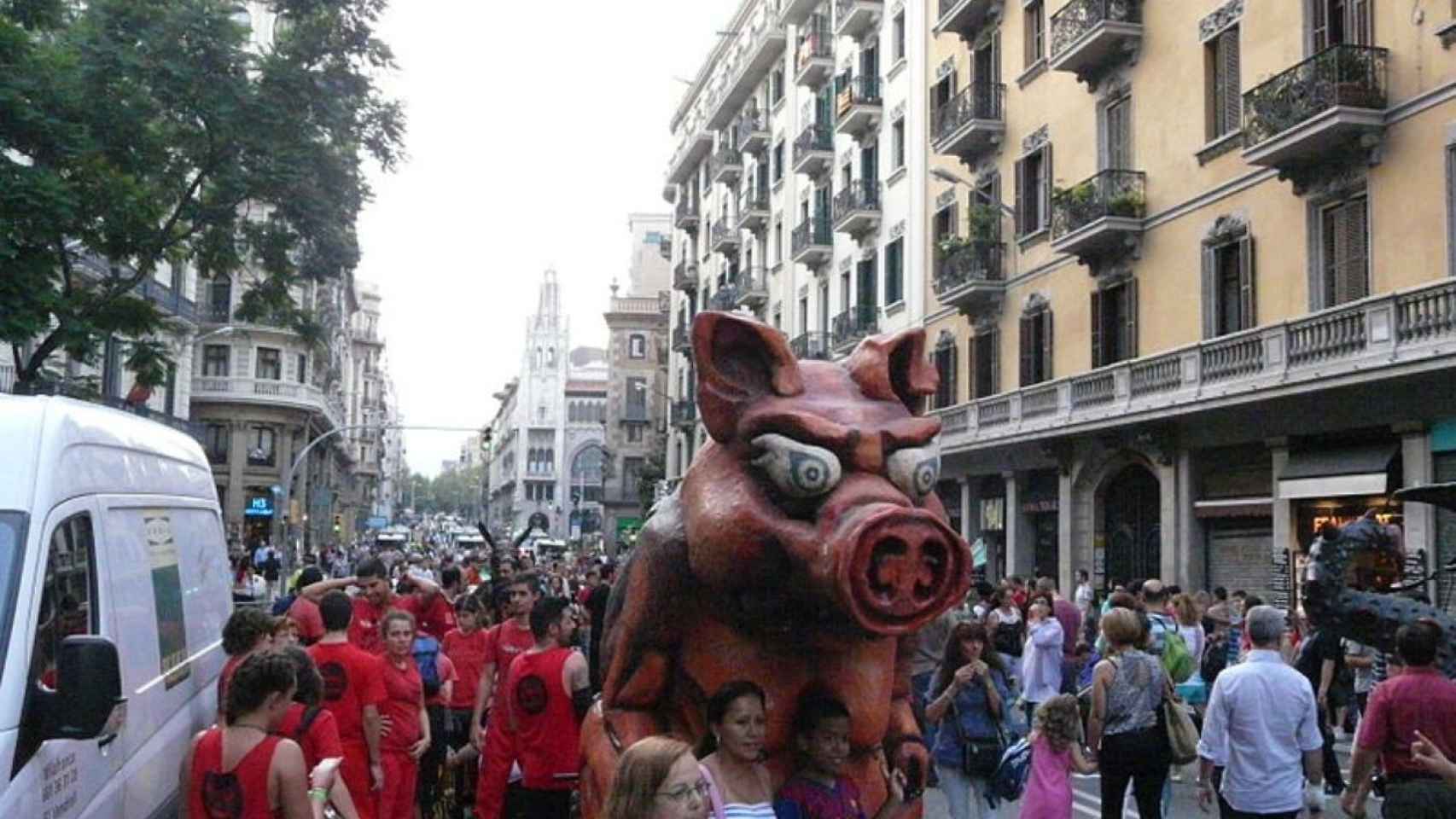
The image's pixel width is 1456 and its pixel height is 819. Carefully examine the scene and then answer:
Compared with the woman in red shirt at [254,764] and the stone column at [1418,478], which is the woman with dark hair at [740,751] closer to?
the woman in red shirt at [254,764]

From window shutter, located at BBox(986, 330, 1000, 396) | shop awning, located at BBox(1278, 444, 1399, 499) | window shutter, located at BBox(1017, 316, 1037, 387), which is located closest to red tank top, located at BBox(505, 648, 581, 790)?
shop awning, located at BBox(1278, 444, 1399, 499)

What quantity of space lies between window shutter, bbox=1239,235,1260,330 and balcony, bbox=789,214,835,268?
19.6 meters

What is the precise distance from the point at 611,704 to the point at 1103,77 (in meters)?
23.0

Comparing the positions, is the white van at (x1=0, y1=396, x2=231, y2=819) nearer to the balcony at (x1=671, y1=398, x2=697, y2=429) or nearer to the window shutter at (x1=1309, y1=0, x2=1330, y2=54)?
the window shutter at (x1=1309, y1=0, x2=1330, y2=54)

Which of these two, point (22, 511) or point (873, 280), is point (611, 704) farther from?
point (873, 280)

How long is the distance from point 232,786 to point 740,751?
1764mm

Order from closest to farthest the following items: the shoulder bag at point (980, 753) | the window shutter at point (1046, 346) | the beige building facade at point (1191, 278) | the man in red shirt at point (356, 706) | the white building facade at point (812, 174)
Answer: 1. the man in red shirt at point (356, 706)
2. the shoulder bag at point (980, 753)
3. the beige building facade at point (1191, 278)
4. the window shutter at point (1046, 346)
5. the white building facade at point (812, 174)

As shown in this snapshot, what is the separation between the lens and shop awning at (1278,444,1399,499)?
19047mm

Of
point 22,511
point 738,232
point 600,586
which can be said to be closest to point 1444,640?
point 22,511

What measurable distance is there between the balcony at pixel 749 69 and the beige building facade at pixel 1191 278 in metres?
14.1

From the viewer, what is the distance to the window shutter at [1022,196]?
1139 inches

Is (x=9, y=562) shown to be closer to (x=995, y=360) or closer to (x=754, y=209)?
(x=995, y=360)

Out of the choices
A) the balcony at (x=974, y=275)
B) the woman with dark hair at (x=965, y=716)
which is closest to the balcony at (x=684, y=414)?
the balcony at (x=974, y=275)

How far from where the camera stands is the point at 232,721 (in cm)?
506
